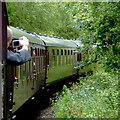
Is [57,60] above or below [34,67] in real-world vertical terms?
below

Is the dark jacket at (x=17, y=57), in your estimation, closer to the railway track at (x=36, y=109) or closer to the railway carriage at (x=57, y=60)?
the railway track at (x=36, y=109)

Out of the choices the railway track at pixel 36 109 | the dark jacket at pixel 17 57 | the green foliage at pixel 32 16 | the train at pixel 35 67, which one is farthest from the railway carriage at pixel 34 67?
the green foliage at pixel 32 16

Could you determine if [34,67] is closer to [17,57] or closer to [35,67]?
[35,67]

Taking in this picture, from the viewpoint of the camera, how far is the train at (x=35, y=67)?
155cm

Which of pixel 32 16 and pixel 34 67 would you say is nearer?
pixel 34 67

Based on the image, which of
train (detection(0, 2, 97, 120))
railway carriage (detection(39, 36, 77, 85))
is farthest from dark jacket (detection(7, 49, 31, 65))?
railway carriage (detection(39, 36, 77, 85))

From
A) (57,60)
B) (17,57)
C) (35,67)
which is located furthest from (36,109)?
(17,57)

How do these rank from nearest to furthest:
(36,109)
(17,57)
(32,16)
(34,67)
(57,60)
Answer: (17,57) → (34,67) → (36,109) → (57,60) → (32,16)

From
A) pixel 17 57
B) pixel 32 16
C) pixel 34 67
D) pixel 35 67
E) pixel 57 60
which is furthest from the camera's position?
pixel 32 16

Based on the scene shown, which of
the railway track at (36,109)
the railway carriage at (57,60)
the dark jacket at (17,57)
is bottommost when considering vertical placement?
the railway track at (36,109)

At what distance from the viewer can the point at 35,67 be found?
28.6 feet

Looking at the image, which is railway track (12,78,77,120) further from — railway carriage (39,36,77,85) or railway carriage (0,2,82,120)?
railway carriage (39,36,77,85)

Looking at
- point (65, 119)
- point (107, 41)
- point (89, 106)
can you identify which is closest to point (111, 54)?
point (107, 41)

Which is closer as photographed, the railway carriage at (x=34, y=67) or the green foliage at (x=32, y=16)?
the railway carriage at (x=34, y=67)
